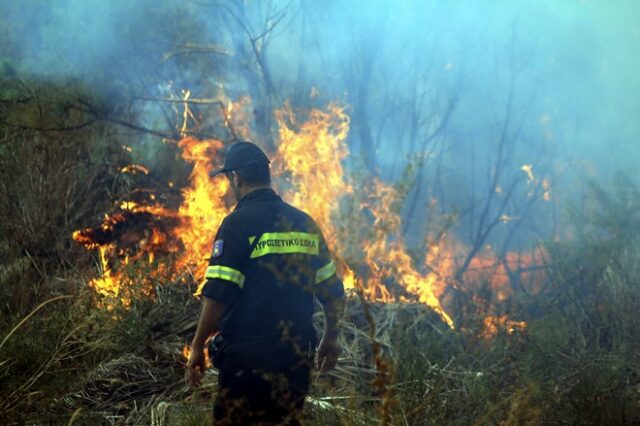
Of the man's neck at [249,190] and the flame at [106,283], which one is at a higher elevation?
the man's neck at [249,190]

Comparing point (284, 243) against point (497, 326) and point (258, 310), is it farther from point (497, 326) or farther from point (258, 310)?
point (497, 326)

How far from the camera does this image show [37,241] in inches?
286

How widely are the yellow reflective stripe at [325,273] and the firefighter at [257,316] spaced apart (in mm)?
87

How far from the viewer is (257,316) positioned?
3.10 metres

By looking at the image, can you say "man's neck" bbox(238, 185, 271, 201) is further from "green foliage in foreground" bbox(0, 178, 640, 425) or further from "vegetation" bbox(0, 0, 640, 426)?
"green foliage in foreground" bbox(0, 178, 640, 425)

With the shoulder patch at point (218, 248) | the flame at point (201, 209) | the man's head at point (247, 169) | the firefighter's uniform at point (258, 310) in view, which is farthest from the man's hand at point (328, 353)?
the flame at point (201, 209)

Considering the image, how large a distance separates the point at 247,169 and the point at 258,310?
834mm

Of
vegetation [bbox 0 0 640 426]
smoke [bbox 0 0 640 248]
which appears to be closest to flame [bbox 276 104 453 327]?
vegetation [bbox 0 0 640 426]

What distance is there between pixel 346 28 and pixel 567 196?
20.6 feet

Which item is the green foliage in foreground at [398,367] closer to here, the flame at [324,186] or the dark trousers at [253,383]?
the dark trousers at [253,383]

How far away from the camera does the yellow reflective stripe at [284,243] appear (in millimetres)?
3133

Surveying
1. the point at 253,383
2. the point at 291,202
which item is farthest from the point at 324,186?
the point at 253,383

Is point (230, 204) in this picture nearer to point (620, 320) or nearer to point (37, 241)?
point (37, 241)

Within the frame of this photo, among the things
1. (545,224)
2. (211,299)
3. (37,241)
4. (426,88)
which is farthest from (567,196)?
(211,299)
